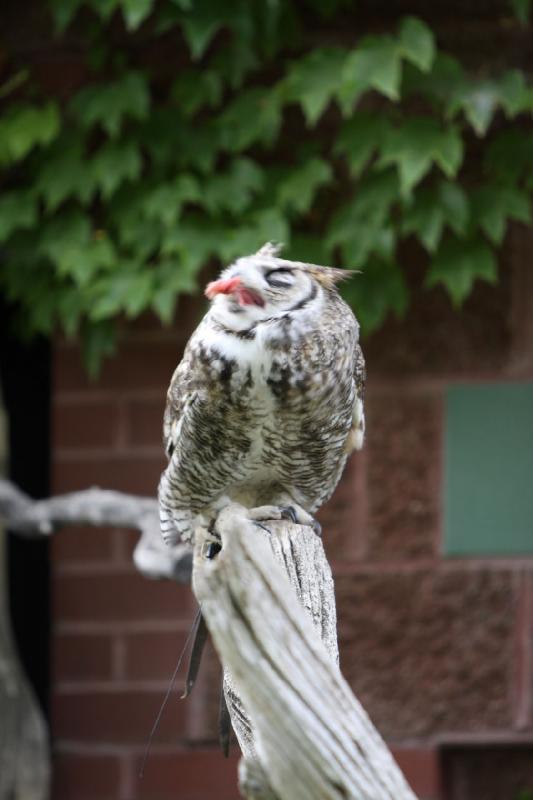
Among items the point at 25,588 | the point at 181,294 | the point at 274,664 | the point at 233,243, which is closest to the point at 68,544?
the point at 25,588

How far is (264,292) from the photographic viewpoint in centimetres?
156

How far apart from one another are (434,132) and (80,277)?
2.59ft

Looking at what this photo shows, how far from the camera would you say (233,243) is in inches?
106

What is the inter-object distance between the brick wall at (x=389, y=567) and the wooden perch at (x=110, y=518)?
1.49 feet

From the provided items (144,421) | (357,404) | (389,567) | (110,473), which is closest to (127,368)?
(144,421)

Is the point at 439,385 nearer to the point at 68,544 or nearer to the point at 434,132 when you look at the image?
the point at 434,132

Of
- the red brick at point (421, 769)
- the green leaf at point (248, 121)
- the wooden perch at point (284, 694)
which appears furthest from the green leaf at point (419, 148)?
the wooden perch at point (284, 694)

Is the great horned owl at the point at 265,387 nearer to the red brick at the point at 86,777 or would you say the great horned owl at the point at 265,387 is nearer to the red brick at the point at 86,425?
the red brick at the point at 86,425

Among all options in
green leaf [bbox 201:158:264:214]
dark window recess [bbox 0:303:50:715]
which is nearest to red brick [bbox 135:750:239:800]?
dark window recess [bbox 0:303:50:715]

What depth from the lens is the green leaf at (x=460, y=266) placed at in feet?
8.94

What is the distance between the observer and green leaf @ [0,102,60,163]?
277cm

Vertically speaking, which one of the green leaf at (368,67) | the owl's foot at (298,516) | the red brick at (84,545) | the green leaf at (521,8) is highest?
the green leaf at (521,8)

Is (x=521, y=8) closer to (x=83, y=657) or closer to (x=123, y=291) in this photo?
(x=123, y=291)

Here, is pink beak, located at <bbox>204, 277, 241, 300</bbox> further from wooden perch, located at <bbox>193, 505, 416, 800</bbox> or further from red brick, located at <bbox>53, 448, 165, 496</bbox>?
red brick, located at <bbox>53, 448, 165, 496</bbox>
